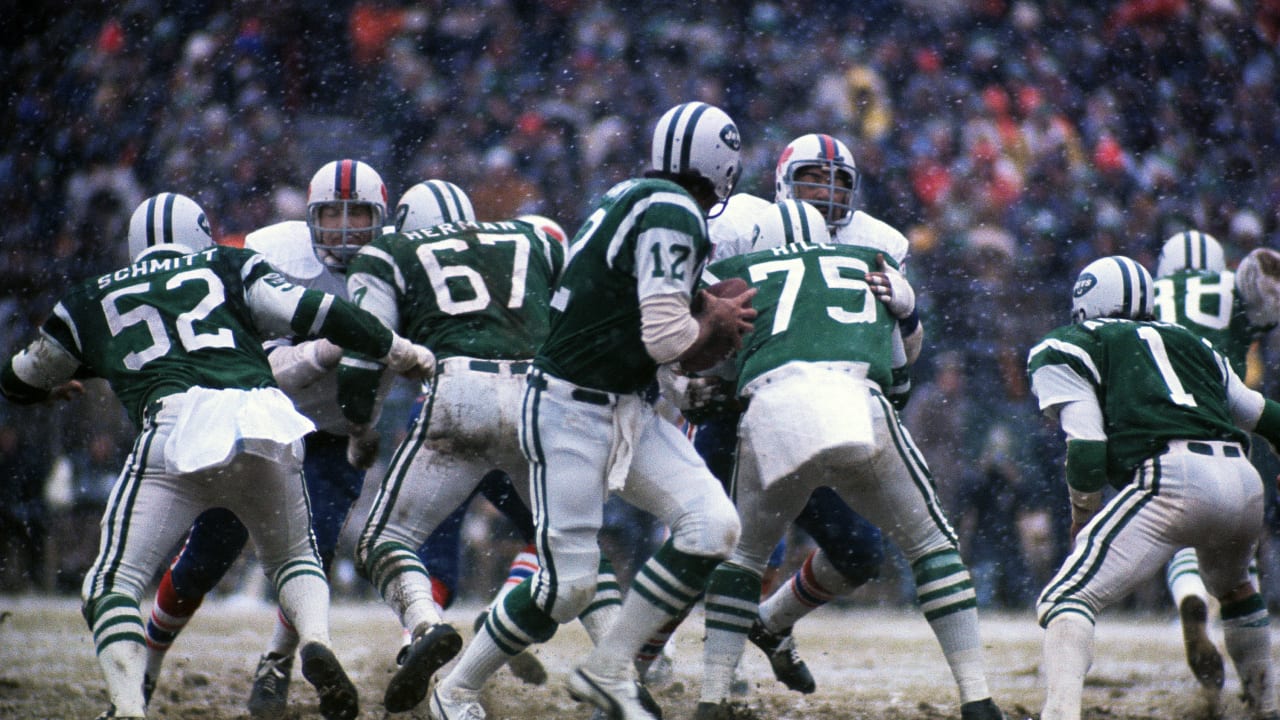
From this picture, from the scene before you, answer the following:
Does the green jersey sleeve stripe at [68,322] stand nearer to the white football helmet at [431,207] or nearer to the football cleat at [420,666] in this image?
the white football helmet at [431,207]

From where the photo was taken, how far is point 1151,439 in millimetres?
4445

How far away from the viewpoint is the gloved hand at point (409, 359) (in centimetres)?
463

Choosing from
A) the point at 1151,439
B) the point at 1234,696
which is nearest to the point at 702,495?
the point at 1151,439

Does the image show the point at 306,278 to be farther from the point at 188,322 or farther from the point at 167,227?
the point at 188,322

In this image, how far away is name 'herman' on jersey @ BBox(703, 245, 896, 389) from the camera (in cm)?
447

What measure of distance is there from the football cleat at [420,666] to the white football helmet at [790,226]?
1.70 metres

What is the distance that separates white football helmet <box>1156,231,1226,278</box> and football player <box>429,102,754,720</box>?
344 centimetres

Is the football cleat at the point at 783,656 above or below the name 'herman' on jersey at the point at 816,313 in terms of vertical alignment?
below

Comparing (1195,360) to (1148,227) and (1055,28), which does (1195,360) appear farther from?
(1055,28)

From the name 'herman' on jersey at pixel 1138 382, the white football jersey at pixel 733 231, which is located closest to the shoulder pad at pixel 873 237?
the white football jersey at pixel 733 231

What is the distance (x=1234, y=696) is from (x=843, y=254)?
278 centimetres

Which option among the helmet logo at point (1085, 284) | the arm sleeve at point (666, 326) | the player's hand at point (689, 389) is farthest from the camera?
the helmet logo at point (1085, 284)

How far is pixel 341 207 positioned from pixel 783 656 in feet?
7.75

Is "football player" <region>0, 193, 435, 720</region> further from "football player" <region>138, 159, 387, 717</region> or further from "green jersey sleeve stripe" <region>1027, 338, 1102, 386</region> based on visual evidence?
"green jersey sleeve stripe" <region>1027, 338, 1102, 386</region>
